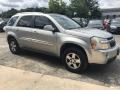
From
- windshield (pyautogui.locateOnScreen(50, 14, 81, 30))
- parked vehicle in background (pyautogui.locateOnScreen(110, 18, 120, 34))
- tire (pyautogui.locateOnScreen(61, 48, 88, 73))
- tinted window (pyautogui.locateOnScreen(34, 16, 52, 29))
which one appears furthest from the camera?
parked vehicle in background (pyautogui.locateOnScreen(110, 18, 120, 34))

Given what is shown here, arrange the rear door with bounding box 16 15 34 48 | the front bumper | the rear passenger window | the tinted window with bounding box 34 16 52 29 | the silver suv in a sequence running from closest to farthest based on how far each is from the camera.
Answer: the front bumper < the silver suv < the tinted window with bounding box 34 16 52 29 < the rear door with bounding box 16 15 34 48 < the rear passenger window

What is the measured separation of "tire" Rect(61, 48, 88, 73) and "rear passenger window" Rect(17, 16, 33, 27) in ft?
6.71

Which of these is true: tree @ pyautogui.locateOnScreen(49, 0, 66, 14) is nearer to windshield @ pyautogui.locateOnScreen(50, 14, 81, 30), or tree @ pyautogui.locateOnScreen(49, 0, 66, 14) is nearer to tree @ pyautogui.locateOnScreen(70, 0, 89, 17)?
tree @ pyautogui.locateOnScreen(70, 0, 89, 17)

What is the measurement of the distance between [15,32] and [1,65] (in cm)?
157

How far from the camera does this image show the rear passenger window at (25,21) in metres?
8.15

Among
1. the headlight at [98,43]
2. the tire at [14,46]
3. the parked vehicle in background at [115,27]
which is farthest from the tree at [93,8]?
the headlight at [98,43]

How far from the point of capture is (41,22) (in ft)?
25.4

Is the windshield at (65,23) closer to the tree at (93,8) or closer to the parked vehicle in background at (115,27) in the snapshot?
the parked vehicle in background at (115,27)

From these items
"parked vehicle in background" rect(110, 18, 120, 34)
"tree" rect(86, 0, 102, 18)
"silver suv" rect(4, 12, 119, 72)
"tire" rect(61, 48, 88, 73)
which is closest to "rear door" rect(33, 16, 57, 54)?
"silver suv" rect(4, 12, 119, 72)

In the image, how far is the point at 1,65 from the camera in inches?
303

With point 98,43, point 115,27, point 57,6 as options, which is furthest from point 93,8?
point 98,43

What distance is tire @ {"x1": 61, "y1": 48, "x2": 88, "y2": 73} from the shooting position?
6.45 m

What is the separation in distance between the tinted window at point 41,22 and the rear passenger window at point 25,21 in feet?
1.07

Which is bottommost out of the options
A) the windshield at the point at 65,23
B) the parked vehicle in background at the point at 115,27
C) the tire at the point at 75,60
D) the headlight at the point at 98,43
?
the parked vehicle in background at the point at 115,27
